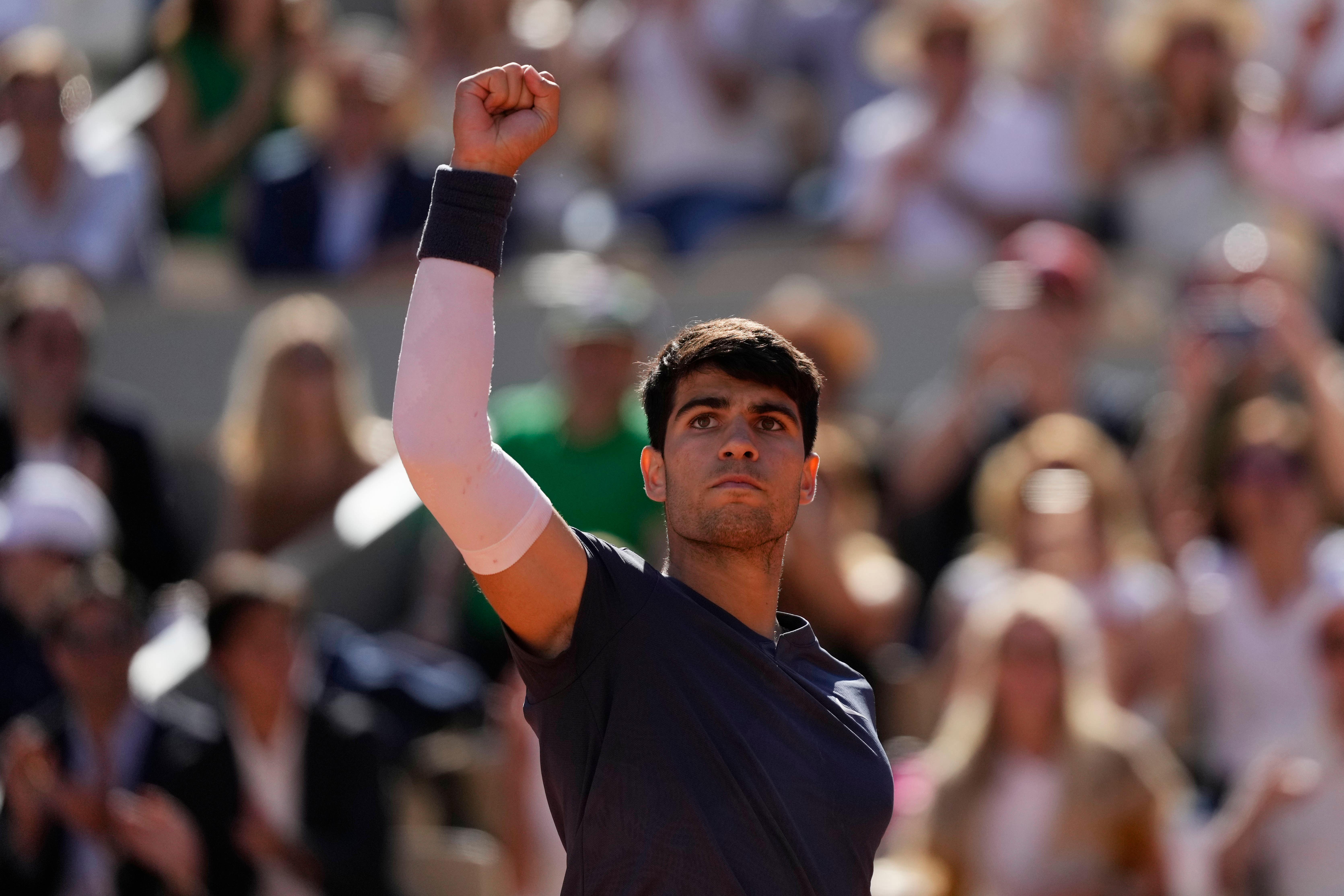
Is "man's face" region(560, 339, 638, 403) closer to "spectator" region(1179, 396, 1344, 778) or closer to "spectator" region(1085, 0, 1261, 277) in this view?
"spectator" region(1179, 396, 1344, 778)

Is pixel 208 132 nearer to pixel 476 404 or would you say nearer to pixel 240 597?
pixel 240 597

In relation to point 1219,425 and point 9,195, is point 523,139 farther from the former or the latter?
point 9,195

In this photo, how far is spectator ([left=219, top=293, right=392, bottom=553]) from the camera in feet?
21.1

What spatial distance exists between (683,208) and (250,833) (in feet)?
11.7

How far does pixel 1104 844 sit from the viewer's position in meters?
4.84

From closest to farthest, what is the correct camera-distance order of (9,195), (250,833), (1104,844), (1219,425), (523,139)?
(523,139) < (1104,844) < (250,833) < (1219,425) < (9,195)

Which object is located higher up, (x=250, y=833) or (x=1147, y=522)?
(x=1147, y=522)

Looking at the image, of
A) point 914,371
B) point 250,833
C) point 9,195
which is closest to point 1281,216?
point 914,371

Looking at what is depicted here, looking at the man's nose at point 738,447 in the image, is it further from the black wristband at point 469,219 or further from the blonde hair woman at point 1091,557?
the blonde hair woman at point 1091,557

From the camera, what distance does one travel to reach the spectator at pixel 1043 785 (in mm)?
4816

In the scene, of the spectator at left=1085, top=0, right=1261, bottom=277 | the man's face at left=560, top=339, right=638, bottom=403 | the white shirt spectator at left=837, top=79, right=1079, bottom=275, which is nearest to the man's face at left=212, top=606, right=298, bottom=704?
the man's face at left=560, top=339, right=638, bottom=403

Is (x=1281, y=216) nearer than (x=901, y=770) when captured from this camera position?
No

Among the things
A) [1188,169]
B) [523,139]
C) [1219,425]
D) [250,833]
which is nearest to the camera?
[523,139]

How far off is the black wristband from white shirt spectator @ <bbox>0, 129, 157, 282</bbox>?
5.73 meters
